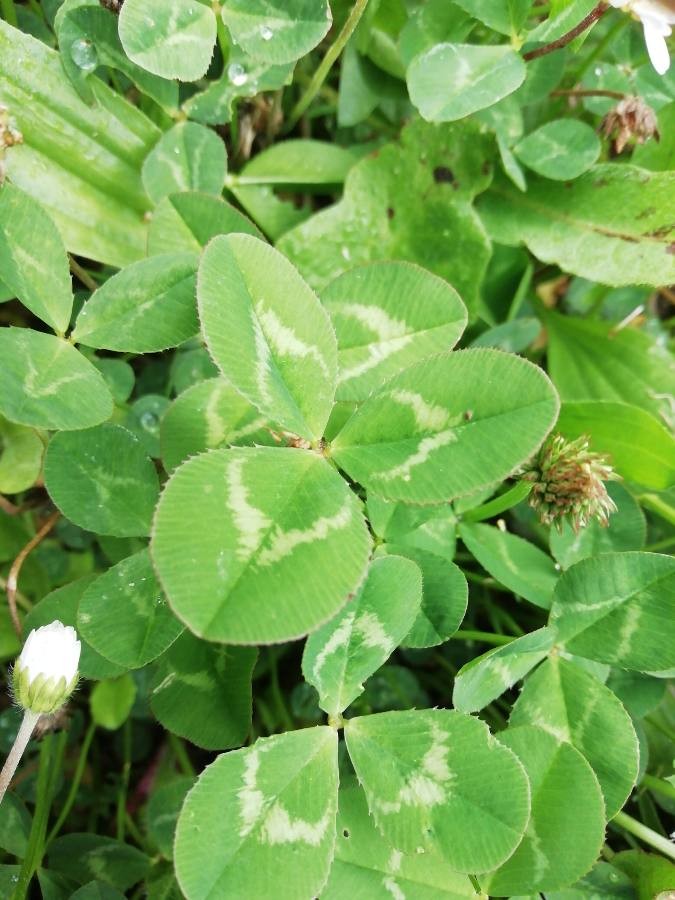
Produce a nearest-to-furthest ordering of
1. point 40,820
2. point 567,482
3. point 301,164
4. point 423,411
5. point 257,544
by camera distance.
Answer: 1. point 257,544
2. point 423,411
3. point 567,482
4. point 40,820
5. point 301,164

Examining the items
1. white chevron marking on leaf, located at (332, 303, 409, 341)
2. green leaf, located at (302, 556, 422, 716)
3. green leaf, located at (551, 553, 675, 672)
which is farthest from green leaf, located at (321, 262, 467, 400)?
green leaf, located at (551, 553, 675, 672)

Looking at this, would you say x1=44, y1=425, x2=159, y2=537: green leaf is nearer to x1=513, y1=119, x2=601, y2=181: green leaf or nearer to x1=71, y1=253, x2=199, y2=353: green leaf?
x1=71, y1=253, x2=199, y2=353: green leaf

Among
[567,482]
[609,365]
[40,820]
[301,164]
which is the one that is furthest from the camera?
[609,365]

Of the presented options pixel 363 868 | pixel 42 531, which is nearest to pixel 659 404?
pixel 363 868

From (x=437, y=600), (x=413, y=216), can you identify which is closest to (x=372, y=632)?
(x=437, y=600)

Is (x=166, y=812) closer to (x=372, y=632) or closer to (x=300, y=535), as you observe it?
(x=372, y=632)

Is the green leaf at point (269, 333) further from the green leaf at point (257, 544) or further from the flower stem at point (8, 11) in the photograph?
the flower stem at point (8, 11)

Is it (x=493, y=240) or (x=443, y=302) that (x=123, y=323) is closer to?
(x=443, y=302)

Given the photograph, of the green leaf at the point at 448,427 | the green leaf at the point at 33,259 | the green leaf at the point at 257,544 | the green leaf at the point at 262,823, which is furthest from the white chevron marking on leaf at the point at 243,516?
the green leaf at the point at 33,259
